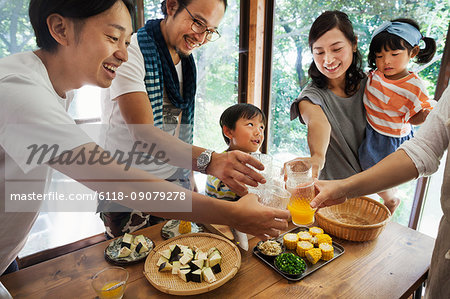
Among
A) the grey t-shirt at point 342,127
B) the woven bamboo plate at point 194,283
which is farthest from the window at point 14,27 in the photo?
the grey t-shirt at point 342,127

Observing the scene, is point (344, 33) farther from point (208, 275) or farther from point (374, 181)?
point (208, 275)

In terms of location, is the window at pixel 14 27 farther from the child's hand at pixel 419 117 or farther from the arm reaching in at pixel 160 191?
the child's hand at pixel 419 117

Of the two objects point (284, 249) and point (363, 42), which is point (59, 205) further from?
point (363, 42)

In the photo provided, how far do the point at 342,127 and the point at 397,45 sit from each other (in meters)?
0.53

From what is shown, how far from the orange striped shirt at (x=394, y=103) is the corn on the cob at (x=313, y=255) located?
0.93 m

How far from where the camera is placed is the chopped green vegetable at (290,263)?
109 centimetres

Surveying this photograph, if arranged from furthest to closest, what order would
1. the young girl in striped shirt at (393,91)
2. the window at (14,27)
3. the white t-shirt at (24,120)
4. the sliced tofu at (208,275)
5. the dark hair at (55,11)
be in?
the window at (14,27) < the young girl in striped shirt at (393,91) < the sliced tofu at (208,275) < the dark hair at (55,11) < the white t-shirt at (24,120)

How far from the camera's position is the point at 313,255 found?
1.16 m

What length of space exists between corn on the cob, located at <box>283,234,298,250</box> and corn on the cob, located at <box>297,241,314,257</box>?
28 millimetres

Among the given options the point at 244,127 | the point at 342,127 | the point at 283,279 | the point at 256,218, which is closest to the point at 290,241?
the point at 283,279

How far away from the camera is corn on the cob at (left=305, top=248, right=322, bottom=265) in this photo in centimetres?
116

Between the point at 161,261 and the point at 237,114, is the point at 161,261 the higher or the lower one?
the lower one

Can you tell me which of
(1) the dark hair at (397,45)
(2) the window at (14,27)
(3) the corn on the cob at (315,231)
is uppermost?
(2) the window at (14,27)

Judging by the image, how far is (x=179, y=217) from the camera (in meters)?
0.99
